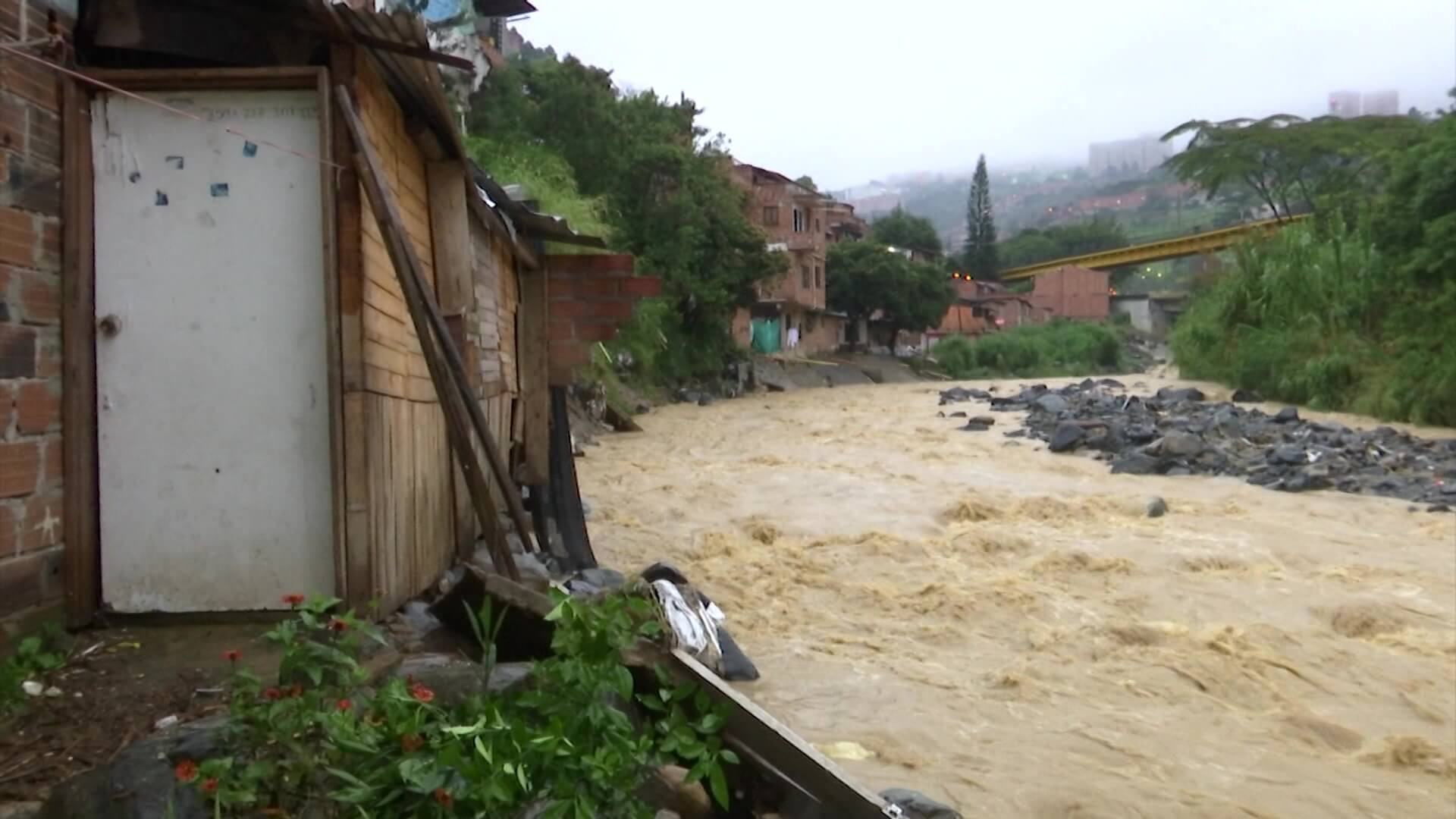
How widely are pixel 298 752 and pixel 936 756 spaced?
110 inches

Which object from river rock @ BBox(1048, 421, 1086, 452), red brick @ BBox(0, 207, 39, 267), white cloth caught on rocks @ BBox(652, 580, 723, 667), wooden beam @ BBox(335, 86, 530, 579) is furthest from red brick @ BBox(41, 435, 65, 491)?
river rock @ BBox(1048, 421, 1086, 452)

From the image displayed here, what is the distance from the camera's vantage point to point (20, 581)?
3.17 metres

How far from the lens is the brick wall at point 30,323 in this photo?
3125 mm

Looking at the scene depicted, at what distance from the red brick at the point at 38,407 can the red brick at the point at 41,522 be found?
0.67ft

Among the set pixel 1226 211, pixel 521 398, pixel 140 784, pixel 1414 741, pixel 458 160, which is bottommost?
pixel 1414 741

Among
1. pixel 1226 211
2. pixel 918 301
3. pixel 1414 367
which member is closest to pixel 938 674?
pixel 1414 367

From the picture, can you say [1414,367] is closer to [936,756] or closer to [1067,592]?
[1067,592]

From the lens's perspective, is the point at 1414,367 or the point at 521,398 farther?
the point at 1414,367

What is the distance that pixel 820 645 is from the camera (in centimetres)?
600

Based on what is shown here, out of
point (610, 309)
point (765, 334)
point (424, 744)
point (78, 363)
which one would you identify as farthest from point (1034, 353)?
point (424, 744)

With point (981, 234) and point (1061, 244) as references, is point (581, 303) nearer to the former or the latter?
point (981, 234)

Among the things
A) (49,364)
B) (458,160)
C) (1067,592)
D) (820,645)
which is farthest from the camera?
(1067,592)

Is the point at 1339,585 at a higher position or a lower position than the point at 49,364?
lower

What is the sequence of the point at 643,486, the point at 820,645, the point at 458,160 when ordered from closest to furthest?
the point at 458,160
the point at 820,645
the point at 643,486
